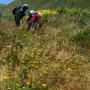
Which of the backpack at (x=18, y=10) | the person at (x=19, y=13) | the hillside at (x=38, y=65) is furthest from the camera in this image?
the backpack at (x=18, y=10)

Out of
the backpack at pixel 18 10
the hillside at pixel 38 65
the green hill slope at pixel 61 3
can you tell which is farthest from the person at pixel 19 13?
the green hill slope at pixel 61 3

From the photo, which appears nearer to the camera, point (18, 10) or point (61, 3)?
point (18, 10)

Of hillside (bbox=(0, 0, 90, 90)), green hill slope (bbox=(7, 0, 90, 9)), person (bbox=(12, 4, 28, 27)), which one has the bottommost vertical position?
green hill slope (bbox=(7, 0, 90, 9))

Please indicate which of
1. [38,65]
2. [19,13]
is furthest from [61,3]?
[38,65]

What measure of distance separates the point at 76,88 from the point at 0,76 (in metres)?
1.52

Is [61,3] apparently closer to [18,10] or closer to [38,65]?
[18,10]

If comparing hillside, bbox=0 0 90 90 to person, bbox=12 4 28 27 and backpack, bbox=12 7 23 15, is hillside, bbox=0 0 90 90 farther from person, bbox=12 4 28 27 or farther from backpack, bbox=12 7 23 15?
backpack, bbox=12 7 23 15

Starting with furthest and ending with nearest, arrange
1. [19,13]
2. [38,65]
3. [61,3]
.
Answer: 1. [61,3]
2. [19,13]
3. [38,65]

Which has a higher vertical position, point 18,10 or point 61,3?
point 18,10

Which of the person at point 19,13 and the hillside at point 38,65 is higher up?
the person at point 19,13

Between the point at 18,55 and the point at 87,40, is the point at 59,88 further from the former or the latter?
the point at 87,40

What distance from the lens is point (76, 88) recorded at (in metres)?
8.94

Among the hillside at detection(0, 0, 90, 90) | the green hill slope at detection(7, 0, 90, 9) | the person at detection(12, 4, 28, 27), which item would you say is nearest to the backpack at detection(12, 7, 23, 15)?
the person at detection(12, 4, 28, 27)

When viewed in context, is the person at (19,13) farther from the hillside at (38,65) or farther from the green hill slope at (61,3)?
the green hill slope at (61,3)
